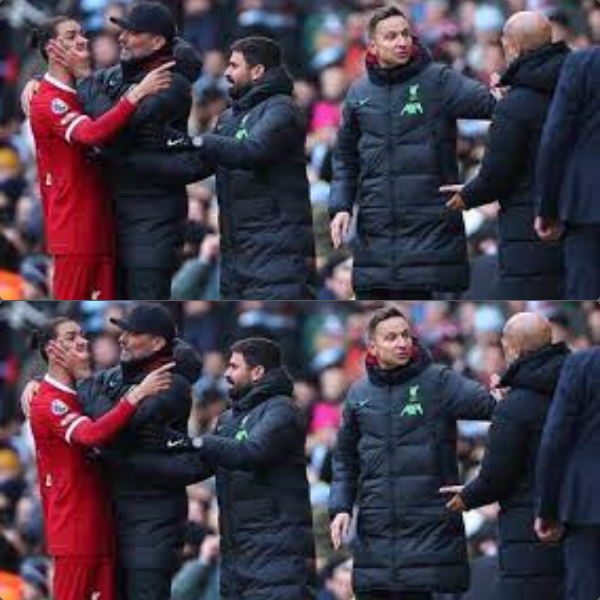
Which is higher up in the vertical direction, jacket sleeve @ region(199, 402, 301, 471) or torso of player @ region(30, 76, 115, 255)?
torso of player @ region(30, 76, 115, 255)

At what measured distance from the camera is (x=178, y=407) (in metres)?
21.3

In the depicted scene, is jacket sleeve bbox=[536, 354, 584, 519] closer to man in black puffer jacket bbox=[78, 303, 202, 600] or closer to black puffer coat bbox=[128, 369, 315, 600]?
black puffer coat bbox=[128, 369, 315, 600]

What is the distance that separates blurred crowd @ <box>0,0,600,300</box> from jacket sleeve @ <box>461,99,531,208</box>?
2.79 meters

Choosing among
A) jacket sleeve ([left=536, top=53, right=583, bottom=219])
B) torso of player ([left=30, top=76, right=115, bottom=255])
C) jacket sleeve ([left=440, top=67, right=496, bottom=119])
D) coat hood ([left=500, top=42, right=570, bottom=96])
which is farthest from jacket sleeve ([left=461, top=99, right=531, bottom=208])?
torso of player ([left=30, top=76, right=115, bottom=255])

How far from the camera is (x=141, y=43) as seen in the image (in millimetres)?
21766

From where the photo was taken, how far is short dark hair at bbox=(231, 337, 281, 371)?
21297 mm

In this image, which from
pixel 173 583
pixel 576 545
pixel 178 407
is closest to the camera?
pixel 576 545

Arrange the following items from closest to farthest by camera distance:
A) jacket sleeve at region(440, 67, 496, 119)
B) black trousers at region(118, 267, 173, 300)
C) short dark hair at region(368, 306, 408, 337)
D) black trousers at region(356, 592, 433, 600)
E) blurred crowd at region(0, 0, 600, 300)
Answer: short dark hair at region(368, 306, 408, 337) → black trousers at region(356, 592, 433, 600) → jacket sleeve at region(440, 67, 496, 119) → black trousers at region(118, 267, 173, 300) → blurred crowd at region(0, 0, 600, 300)

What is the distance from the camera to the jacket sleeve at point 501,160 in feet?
68.4

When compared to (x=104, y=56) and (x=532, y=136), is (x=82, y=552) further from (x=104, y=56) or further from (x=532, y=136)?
(x=104, y=56)

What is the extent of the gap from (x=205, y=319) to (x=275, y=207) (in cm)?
445

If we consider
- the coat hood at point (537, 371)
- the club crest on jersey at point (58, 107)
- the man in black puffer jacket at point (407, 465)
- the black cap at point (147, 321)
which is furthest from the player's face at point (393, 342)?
the club crest on jersey at point (58, 107)

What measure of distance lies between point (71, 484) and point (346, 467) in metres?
1.36

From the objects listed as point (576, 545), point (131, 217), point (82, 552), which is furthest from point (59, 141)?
point (576, 545)
